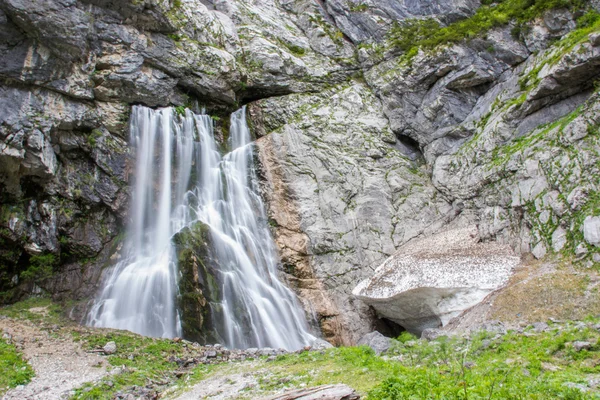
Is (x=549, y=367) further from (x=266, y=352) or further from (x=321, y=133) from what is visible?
(x=321, y=133)

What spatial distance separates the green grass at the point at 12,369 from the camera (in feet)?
28.7

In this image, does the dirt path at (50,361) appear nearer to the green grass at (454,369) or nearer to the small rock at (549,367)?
the green grass at (454,369)

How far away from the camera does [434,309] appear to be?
45.2ft

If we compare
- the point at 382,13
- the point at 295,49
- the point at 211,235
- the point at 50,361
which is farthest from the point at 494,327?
the point at 382,13

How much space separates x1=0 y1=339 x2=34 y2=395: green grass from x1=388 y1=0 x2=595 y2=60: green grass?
A: 23.0 meters

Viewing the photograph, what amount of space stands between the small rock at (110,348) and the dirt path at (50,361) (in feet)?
1.23

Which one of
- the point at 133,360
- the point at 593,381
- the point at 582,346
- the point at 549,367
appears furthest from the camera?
the point at 133,360

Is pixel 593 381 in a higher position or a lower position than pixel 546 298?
lower

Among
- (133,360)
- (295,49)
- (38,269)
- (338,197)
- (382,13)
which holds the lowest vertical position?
(133,360)

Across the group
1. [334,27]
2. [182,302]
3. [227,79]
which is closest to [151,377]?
[182,302]

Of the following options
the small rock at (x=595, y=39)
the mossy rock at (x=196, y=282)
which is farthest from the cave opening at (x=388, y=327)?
the small rock at (x=595, y=39)

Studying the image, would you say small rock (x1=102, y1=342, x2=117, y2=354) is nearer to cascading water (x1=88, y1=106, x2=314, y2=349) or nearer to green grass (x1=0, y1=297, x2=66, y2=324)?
cascading water (x1=88, y1=106, x2=314, y2=349)

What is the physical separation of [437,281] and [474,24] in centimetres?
1639

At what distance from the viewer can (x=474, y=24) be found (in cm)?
2256
